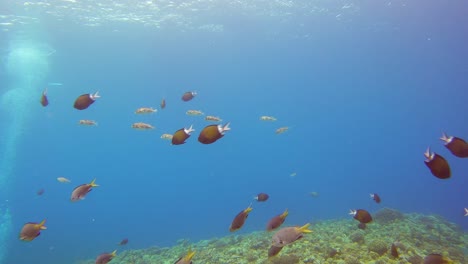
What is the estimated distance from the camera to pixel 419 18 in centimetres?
3662

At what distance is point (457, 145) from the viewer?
489 cm

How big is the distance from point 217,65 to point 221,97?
21738 millimetres

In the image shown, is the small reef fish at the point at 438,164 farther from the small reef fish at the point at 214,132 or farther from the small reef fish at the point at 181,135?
the small reef fish at the point at 181,135

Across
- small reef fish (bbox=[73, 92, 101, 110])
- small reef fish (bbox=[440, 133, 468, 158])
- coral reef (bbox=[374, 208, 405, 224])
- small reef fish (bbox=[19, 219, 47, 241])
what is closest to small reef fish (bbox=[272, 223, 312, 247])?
small reef fish (bbox=[440, 133, 468, 158])

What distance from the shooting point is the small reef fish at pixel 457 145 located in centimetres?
487

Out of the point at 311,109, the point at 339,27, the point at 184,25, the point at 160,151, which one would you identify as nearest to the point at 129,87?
the point at 184,25

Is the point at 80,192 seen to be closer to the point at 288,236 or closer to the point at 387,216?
the point at 288,236

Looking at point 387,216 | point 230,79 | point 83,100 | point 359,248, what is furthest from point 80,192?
point 230,79

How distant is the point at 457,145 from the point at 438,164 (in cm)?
65

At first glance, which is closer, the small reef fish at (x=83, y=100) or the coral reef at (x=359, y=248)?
the small reef fish at (x=83, y=100)

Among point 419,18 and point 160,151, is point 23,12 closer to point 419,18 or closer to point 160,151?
point 419,18

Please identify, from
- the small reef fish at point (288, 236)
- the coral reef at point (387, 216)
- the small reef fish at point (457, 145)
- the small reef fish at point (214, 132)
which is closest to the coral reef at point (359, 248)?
the coral reef at point (387, 216)

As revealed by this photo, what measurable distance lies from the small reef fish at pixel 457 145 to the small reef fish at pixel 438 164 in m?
0.54

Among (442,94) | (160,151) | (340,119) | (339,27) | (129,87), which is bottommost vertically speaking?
(160,151)
